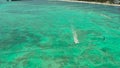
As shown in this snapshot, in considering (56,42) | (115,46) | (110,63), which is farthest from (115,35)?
(110,63)

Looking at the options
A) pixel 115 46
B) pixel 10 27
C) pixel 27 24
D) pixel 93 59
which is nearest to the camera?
pixel 93 59

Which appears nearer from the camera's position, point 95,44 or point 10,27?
point 95,44

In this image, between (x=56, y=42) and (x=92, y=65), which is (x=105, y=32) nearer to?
(x=56, y=42)

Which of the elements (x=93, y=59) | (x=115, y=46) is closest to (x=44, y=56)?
(x=93, y=59)

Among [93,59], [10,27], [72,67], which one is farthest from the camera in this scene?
[10,27]

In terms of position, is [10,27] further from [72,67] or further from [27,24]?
[72,67]

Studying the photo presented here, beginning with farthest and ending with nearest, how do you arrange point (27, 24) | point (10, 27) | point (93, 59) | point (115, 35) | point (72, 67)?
point (27, 24) < point (10, 27) < point (115, 35) < point (93, 59) < point (72, 67)
